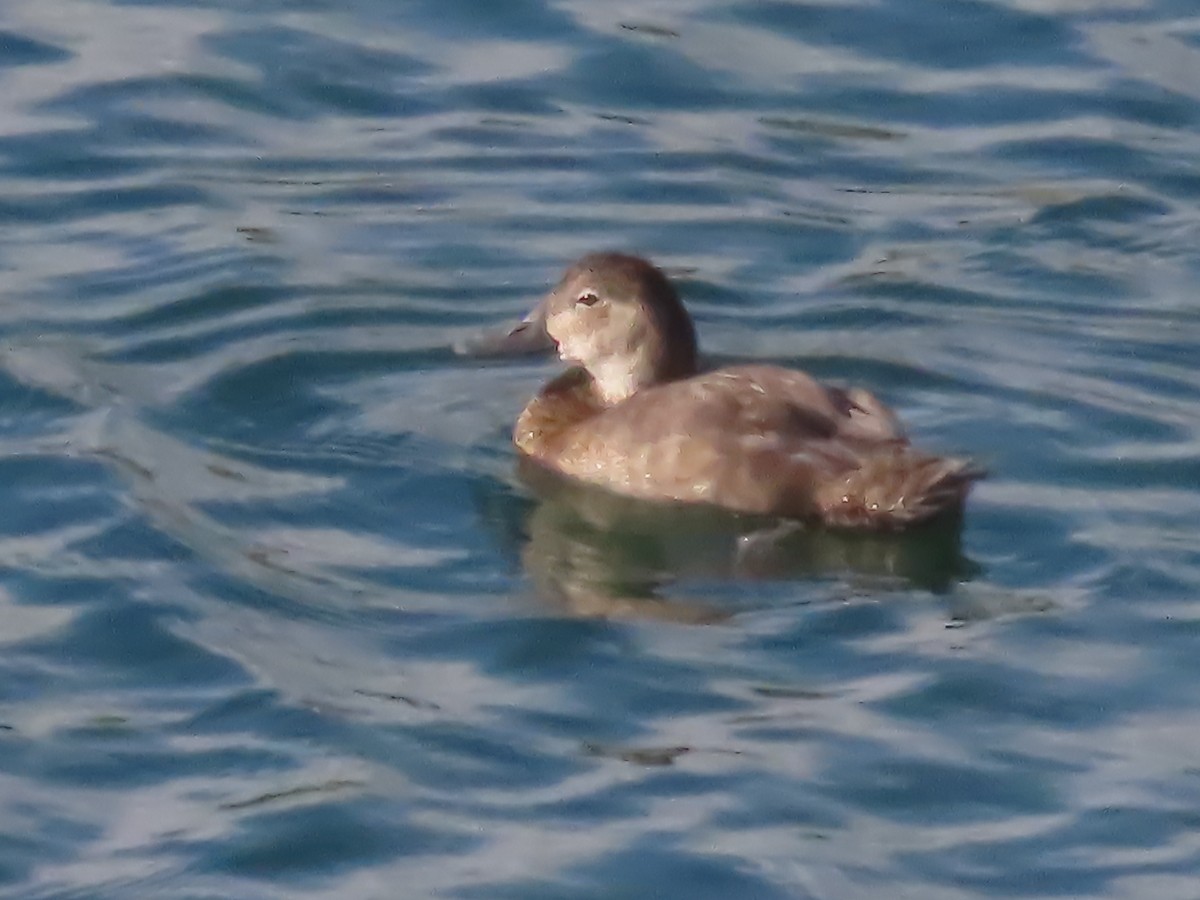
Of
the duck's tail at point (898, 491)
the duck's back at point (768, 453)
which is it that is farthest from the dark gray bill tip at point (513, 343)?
the duck's tail at point (898, 491)

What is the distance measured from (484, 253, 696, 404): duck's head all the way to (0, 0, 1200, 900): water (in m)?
0.37

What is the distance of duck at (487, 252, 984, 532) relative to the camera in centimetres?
Answer: 852

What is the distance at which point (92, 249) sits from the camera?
427 inches

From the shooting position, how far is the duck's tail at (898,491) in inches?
331

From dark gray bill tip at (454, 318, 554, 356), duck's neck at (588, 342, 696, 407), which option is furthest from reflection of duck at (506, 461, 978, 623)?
dark gray bill tip at (454, 318, 554, 356)

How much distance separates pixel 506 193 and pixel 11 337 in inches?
90.3

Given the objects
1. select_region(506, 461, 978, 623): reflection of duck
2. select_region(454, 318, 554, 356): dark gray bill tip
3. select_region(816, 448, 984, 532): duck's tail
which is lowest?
select_region(506, 461, 978, 623): reflection of duck

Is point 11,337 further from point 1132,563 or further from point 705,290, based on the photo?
point 1132,563

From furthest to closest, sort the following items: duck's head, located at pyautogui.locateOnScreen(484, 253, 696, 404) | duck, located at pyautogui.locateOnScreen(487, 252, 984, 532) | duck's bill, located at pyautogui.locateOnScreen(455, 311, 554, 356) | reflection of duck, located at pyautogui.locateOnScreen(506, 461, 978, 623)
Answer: duck's bill, located at pyautogui.locateOnScreen(455, 311, 554, 356) < duck's head, located at pyautogui.locateOnScreen(484, 253, 696, 404) < duck, located at pyautogui.locateOnScreen(487, 252, 984, 532) < reflection of duck, located at pyautogui.locateOnScreen(506, 461, 978, 623)

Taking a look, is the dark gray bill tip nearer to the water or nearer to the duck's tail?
the water

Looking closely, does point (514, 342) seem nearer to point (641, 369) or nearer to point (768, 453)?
point (641, 369)

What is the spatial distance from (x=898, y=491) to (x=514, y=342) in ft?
6.26

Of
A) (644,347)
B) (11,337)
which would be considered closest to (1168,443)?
(644,347)

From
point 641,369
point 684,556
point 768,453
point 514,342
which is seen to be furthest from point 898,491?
point 514,342
